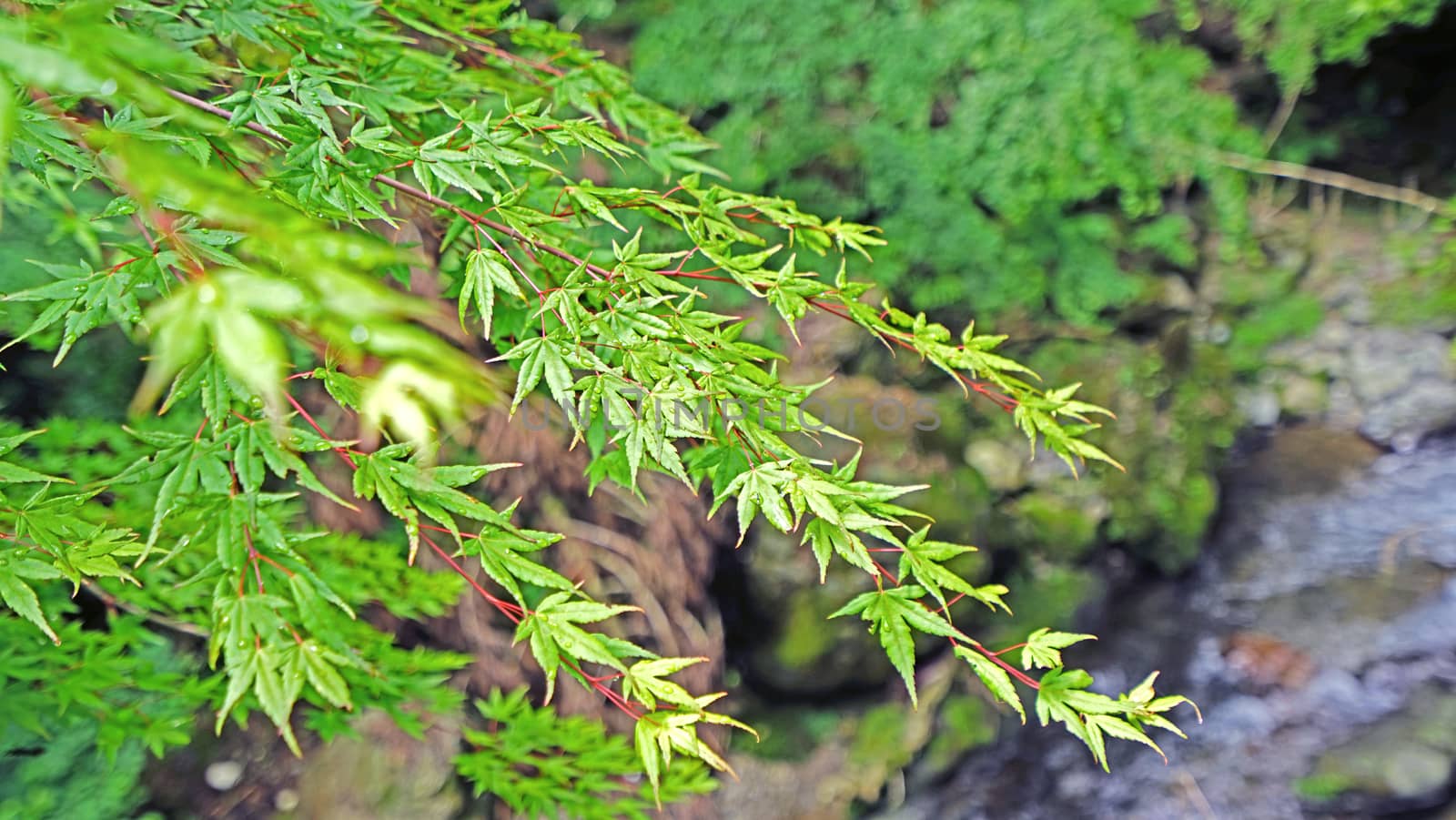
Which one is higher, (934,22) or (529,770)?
(934,22)

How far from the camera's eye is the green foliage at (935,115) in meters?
3.53

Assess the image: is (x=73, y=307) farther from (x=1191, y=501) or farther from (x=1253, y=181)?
(x=1253, y=181)

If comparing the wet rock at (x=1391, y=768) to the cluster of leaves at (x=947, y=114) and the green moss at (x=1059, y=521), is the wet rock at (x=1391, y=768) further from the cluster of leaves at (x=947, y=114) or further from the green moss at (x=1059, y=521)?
the cluster of leaves at (x=947, y=114)

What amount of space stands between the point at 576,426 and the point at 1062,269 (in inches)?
138

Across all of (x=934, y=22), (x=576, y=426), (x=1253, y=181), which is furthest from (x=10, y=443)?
(x=1253, y=181)

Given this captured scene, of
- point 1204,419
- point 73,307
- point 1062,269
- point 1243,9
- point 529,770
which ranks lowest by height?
point 529,770

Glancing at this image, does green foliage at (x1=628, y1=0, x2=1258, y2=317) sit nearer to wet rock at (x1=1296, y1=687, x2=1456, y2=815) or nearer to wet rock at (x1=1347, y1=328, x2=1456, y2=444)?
wet rock at (x1=1347, y1=328, x2=1456, y2=444)

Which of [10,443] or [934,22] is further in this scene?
[934,22]

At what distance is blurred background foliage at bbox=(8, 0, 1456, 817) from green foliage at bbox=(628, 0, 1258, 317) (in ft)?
0.04

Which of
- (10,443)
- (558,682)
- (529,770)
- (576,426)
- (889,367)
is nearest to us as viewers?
(576,426)

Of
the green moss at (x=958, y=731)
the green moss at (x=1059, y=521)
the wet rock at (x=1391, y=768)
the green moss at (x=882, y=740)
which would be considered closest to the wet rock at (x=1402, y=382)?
the wet rock at (x=1391, y=768)

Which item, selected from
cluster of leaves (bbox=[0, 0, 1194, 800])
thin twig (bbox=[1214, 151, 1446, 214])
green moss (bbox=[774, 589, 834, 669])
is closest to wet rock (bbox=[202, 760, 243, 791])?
cluster of leaves (bbox=[0, 0, 1194, 800])

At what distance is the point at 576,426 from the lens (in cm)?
75

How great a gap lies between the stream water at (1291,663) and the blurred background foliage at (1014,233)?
0.18m
